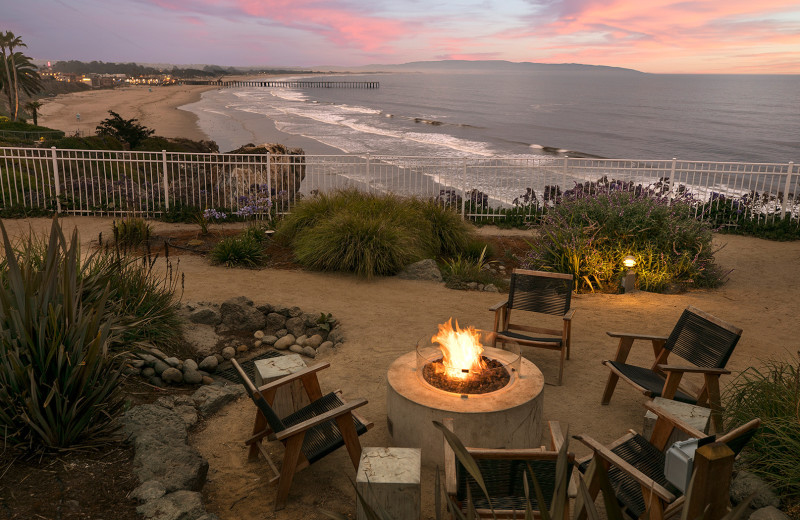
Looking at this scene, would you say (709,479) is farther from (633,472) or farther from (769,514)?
(769,514)

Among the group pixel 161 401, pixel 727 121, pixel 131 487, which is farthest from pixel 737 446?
pixel 727 121

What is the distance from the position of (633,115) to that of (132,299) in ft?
209

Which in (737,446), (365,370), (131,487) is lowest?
(365,370)

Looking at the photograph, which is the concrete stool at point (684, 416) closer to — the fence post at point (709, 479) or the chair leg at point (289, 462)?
the fence post at point (709, 479)

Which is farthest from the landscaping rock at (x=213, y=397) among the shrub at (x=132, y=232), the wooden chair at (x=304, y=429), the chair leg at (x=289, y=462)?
the shrub at (x=132, y=232)

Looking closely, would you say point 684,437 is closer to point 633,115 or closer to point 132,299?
point 132,299

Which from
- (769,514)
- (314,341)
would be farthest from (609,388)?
(314,341)

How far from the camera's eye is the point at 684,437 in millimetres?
4121

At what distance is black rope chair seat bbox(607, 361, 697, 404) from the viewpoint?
16.3 ft

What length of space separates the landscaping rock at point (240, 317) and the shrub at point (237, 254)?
2524 mm

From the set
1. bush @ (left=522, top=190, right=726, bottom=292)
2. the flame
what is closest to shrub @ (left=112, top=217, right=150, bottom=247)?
bush @ (left=522, top=190, right=726, bottom=292)

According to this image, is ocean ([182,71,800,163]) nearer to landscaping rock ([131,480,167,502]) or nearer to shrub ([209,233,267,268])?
shrub ([209,233,267,268])

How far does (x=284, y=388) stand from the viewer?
16.0ft

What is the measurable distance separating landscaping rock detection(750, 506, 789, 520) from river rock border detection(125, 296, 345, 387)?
4.35 m
